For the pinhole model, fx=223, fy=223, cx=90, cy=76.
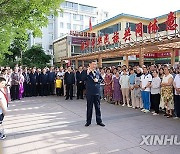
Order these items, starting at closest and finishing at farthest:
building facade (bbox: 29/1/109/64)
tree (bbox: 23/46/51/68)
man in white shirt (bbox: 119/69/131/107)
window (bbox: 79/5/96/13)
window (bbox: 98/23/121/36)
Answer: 1. man in white shirt (bbox: 119/69/131/107)
2. window (bbox: 98/23/121/36)
3. tree (bbox: 23/46/51/68)
4. building facade (bbox: 29/1/109/64)
5. window (bbox: 79/5/96/13)

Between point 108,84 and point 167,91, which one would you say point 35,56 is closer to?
point 108,84

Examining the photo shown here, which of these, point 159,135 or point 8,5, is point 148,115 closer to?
point 159,135

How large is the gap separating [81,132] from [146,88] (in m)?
3.33

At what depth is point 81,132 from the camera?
570 cm

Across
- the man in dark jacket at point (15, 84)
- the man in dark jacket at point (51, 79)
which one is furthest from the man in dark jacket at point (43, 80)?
the man in dark jacket at point (15, 84)

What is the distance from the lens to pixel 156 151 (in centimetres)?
430

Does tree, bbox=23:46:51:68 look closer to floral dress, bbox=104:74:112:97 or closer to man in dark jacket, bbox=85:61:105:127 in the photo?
floral dress, bbox=104:74:112:97

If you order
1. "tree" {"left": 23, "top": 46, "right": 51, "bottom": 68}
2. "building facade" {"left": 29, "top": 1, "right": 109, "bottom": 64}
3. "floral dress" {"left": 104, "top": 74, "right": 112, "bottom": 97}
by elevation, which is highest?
"building facade" {"left": 29, "top": 1, "right": 109, "bottom": 64}

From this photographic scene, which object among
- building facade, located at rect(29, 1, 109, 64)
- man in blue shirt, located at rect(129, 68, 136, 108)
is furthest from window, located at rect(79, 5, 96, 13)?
man in blue shirt, located at rect(129, 68, 136, 108)

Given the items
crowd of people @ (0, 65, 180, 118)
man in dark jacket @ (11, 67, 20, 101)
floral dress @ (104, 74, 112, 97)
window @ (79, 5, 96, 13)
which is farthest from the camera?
window @ (79, 5, 96, 13)

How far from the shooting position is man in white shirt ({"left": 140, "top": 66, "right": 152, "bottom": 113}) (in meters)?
7.89

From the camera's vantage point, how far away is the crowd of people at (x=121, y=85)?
7176mm

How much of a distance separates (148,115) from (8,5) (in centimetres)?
569

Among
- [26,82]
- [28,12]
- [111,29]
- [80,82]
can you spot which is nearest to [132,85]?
[80,82]
